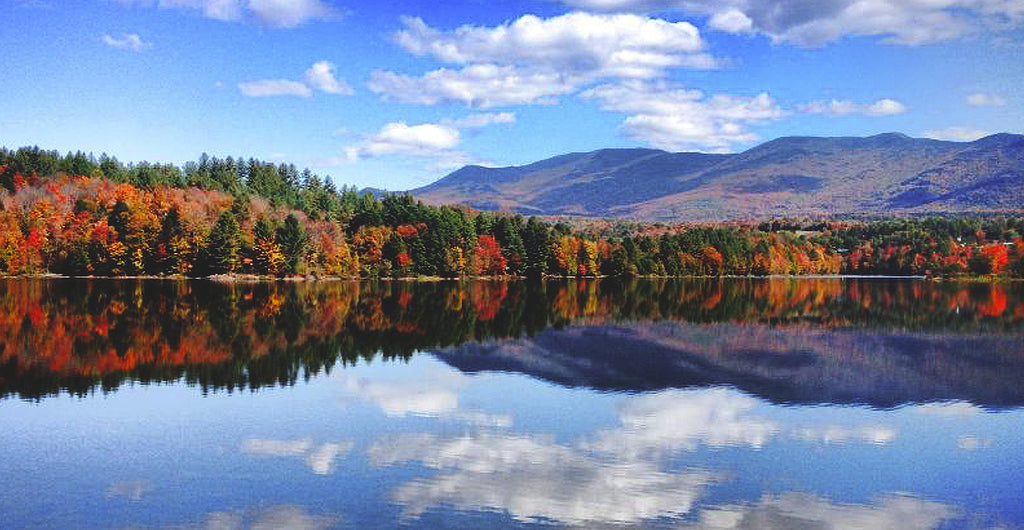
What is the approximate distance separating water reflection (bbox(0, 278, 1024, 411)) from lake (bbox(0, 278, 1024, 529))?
279 mm

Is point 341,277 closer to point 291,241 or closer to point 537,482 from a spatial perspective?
point 291,241

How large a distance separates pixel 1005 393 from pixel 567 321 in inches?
1294

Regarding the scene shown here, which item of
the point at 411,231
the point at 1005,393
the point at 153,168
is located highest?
the point at 153,168

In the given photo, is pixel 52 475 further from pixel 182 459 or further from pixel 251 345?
pixel 251 345

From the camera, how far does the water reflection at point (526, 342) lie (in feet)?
121

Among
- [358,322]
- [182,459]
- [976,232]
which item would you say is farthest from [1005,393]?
[976,232]

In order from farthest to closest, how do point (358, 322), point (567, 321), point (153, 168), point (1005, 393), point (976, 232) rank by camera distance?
point (976, 232) → point (153, 168) → point (567, 321) → point (358, 322) → point (1005, 393)

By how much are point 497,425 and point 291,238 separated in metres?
98.3

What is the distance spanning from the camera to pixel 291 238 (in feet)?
399

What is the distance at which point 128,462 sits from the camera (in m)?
23.1

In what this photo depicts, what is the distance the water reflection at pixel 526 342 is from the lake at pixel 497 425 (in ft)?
0.92

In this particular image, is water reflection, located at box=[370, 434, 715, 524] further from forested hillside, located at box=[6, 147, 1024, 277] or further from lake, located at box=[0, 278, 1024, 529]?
forested hillside, located at box=[6, 147, 1024, 277]

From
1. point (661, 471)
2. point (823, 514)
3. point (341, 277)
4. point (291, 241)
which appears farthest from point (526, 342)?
point (341, 277)

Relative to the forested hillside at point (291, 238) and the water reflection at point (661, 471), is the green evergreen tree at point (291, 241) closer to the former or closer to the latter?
the forested hillside at point (291, 238)
